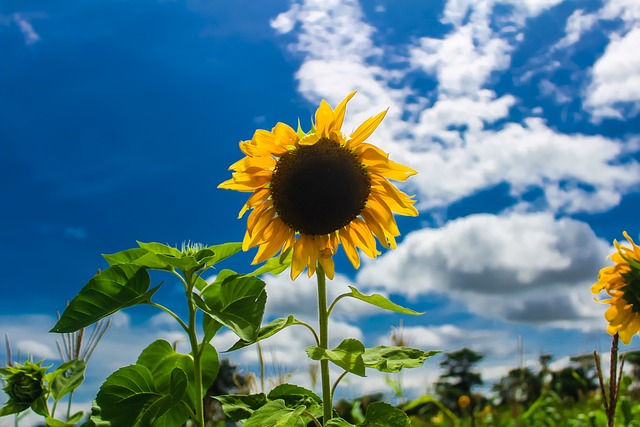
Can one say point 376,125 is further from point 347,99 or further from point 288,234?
point 288,234

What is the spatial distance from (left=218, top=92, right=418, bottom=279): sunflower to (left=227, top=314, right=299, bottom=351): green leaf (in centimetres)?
34

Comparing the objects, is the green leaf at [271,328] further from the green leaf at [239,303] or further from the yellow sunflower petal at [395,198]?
the yellow sunflower petal at [395,198]

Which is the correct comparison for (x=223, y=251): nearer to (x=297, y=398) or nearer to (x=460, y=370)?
(x=297, y=398)

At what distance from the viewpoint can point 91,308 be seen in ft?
7.77

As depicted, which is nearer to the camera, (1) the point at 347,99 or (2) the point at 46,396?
(1) the point at 347,99

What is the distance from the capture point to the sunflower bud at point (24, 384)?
294 cm

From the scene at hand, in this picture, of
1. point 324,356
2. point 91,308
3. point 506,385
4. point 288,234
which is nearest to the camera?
point 324,356

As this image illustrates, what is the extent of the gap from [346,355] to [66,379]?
156 cm

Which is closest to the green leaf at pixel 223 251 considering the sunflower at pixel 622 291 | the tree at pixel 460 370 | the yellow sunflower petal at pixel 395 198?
the yellow sunflower petal at pixel 395 198

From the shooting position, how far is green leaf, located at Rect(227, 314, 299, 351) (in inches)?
89.7

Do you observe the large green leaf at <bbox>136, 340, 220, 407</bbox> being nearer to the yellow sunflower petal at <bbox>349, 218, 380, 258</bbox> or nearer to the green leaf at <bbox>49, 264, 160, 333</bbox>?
the green leaf at <bbox>49, 264, 160, 333</bbox>

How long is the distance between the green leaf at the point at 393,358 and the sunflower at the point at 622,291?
193cm

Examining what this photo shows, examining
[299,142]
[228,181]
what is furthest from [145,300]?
[299,142]

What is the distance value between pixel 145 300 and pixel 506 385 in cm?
514
